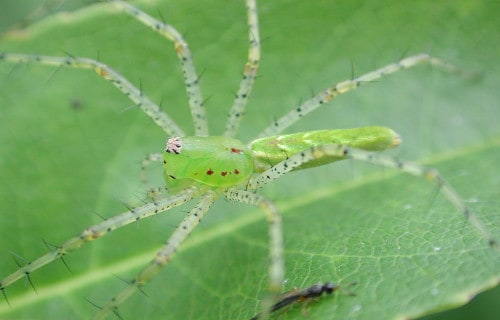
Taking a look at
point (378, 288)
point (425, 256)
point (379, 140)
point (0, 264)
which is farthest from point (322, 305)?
point (0, 264)

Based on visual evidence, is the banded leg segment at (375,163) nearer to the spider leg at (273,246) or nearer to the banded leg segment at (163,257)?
the spider leg at (273,246)

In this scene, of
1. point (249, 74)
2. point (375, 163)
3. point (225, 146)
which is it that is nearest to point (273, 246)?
point (375, 163)

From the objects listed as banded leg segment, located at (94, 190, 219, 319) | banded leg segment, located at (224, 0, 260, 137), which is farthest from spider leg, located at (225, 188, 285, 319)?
banded leg segment, located at (224, 0, 260, 137)

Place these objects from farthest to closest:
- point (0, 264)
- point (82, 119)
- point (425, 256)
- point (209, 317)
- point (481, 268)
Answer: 1. point (82, 119)
2. point (0, 264)
3. point (209, 317)
4. point (425, 256)
5. point (481, 268)

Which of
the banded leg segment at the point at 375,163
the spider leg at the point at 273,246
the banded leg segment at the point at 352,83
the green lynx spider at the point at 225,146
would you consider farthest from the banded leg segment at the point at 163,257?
the banded leg segment at the point at 352,83

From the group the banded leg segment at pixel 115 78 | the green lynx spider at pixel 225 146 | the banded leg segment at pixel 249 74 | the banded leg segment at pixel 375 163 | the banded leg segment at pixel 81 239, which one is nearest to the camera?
the banded leg segment at pixel 375 163

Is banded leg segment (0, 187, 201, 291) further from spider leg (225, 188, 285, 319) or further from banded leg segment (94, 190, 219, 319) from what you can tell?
spider leg (225, 188, 285, 319)

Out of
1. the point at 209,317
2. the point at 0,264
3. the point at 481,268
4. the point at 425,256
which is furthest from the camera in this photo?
the point at 0,264

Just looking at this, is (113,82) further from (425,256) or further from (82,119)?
(425,256)
